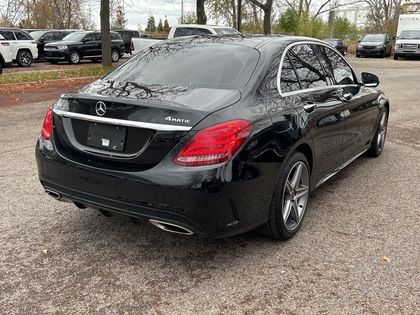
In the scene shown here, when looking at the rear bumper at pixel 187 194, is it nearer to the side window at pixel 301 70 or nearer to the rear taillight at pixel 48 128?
the rear taillight at pixel 48 128

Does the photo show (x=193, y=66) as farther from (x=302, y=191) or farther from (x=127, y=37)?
(x=127, y=37)

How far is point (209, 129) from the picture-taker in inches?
107

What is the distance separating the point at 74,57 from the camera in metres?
22.0

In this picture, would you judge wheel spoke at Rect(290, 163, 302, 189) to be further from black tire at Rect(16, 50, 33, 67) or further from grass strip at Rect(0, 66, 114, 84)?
black tire at Rect(16, 50, 33, 67)

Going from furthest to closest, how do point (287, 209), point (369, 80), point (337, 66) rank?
1. point (369, 80)
2. point (337, 66)
3. point (287, 209)

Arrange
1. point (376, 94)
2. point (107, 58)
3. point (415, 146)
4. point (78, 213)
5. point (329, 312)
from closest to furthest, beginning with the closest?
point (329, 312)
point (78, 213)
point (376, 94)
point (415, 146)
point (107, 58)

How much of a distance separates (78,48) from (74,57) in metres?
0.50

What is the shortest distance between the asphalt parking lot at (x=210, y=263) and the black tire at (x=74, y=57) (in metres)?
18.6

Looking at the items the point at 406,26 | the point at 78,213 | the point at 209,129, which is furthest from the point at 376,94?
the point at 406,26

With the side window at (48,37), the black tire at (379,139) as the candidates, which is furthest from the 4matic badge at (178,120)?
the side window at (48,37)

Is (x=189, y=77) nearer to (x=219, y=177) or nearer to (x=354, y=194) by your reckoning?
(x=219, y=177)

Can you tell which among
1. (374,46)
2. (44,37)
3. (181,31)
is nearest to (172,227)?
(181,31)

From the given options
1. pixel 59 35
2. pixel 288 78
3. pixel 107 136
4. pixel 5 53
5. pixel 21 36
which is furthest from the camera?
pixel 59 35

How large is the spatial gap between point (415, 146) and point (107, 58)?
12835mm
